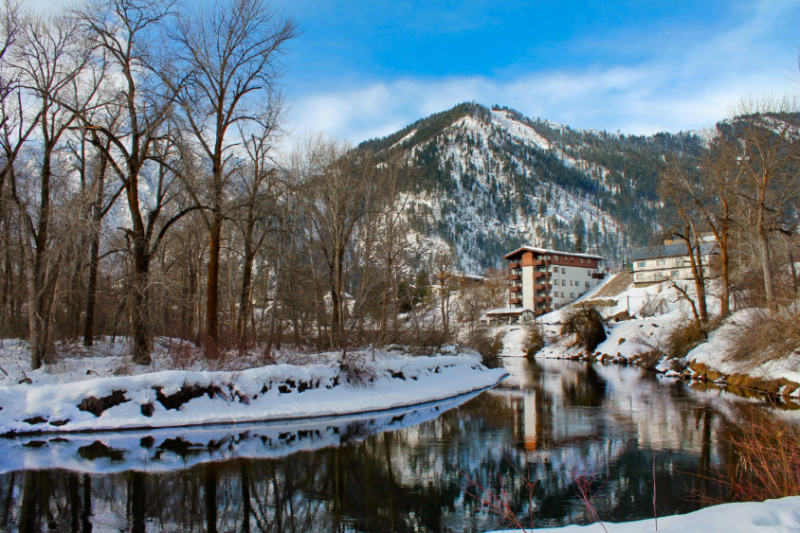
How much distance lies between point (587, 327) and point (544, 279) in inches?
1583

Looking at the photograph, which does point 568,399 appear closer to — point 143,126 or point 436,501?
point 436,501

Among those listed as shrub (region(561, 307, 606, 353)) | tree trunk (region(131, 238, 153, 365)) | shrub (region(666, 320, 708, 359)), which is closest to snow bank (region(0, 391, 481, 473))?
tree trunk (region(131, 238, 153, 365))

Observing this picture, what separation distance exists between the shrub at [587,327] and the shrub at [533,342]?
5.11 meters

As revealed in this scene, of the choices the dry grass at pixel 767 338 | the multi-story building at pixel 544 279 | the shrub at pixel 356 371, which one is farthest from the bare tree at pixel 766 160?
the multi-story building at pixel 544 279

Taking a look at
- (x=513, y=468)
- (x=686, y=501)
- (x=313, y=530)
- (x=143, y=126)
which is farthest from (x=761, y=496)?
(x=143, y=126)

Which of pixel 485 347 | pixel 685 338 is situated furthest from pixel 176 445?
pixel 685 338

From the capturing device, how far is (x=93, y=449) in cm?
1169

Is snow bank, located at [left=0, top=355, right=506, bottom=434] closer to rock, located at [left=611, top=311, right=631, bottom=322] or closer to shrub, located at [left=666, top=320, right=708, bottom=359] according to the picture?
shrub, located at [left=666, top=320, right=708, bottom=359]

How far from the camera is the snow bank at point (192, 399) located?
13617 mm

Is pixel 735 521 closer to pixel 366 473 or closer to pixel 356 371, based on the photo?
pixel 366 473

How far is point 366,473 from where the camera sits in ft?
33.1

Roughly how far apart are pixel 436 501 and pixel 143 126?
1703 centimetres

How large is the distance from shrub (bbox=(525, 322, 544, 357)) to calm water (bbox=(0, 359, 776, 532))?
39371 millimetres

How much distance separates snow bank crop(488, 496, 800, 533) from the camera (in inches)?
197
